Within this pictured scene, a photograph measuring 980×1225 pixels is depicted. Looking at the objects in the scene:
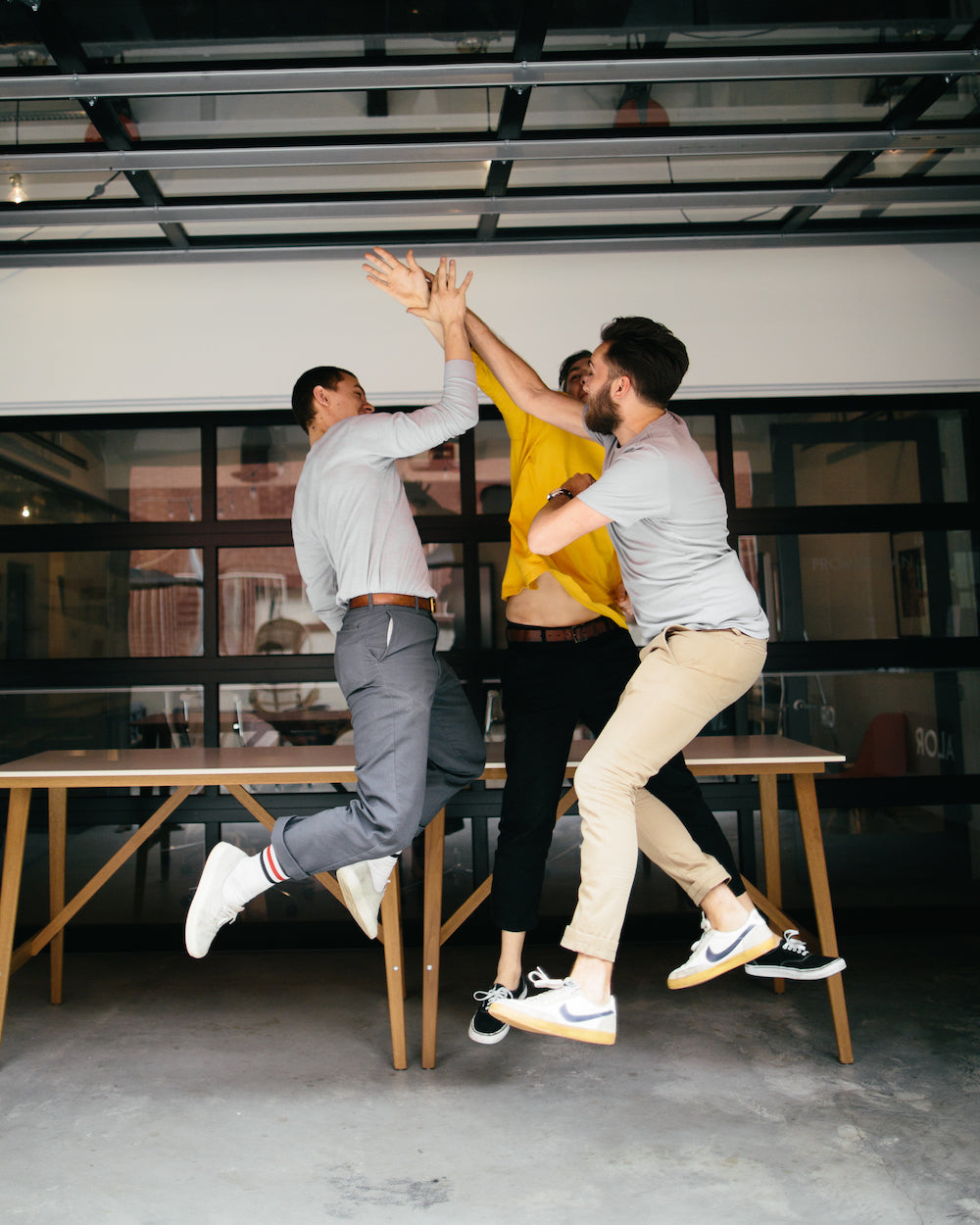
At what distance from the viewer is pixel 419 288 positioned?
9.77 feet

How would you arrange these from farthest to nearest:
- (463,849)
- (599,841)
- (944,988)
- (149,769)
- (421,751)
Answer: (463,849) < (944,988) < (149,769) < (421,751) < (599,841)

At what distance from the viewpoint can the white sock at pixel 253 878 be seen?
2838 mm

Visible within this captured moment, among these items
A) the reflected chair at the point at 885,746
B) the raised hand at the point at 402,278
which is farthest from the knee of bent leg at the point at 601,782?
the reflected chair at the point at 885,746

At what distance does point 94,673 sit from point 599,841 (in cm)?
267

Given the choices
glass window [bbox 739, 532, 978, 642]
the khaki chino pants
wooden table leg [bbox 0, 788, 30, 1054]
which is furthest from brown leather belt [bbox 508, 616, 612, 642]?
wooden table leg [bbox 0, 788, 30, 1054]

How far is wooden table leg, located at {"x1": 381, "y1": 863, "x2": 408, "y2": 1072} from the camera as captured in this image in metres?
3.14

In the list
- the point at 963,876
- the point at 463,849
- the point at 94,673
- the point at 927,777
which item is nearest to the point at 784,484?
the point at 927,777

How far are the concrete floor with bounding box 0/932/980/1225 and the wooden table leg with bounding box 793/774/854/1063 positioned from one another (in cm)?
11

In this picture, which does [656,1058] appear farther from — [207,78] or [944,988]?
[207,78]

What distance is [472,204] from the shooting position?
3.70 m

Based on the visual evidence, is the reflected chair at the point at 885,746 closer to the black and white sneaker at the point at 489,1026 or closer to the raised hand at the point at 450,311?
the black and white sneaker at the point at 489,1026

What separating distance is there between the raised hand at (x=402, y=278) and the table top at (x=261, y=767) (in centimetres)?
150

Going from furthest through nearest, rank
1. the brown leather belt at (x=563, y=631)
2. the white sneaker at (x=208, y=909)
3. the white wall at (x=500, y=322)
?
1. the white wall at (x=500, y=322)
2. the brown leather belt at (x=563, y=631)
3. the white sneaker at (x=208, y=909)

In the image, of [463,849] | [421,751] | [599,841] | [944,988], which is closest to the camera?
[599,841]
